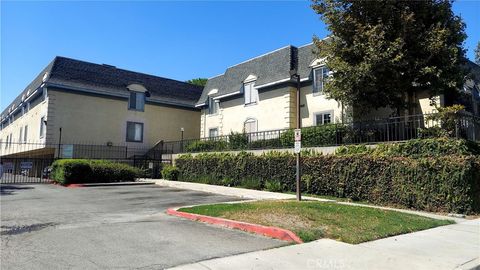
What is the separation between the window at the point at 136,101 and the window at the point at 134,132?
1406 mm

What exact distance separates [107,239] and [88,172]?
16684mm

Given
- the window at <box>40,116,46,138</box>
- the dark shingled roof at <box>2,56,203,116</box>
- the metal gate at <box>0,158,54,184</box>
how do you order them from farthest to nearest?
the dark shingled roof at <box>2,56,203,116</box> → the window at <box>40,116,46,138</box> → the metal gate at <box>0,158,54,184</box>

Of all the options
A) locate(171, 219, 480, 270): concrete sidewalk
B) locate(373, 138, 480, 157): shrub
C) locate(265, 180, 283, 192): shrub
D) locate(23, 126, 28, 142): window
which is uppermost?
locate(23, 126, 28, 142): window

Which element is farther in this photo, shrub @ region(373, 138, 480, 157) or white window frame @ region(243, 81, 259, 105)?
→ white window frame @ region(243, 81, 259, 105)

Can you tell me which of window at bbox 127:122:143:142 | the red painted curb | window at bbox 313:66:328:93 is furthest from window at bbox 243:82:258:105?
the red painted curb

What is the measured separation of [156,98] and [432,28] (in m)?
24.7

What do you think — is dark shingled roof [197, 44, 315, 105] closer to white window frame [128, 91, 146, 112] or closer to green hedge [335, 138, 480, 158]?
white window frame [128, 91, 146, 112]

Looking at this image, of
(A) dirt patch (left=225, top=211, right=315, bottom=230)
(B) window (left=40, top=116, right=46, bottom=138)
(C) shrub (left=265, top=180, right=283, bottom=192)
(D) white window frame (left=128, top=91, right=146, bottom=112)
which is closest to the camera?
(A) dirt patch (left=225, top=211, right=315, bottom=230)

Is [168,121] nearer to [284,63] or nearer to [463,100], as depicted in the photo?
[284,63]

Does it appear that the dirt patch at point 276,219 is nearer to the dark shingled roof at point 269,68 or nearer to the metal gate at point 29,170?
the metal gate at point 29,170

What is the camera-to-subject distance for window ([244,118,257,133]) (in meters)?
28.6

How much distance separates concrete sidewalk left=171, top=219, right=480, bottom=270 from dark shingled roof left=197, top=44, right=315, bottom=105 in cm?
1773

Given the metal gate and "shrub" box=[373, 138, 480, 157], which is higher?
"shrub" box=[373, 138, 480, 157]

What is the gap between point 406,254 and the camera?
23.7ft
